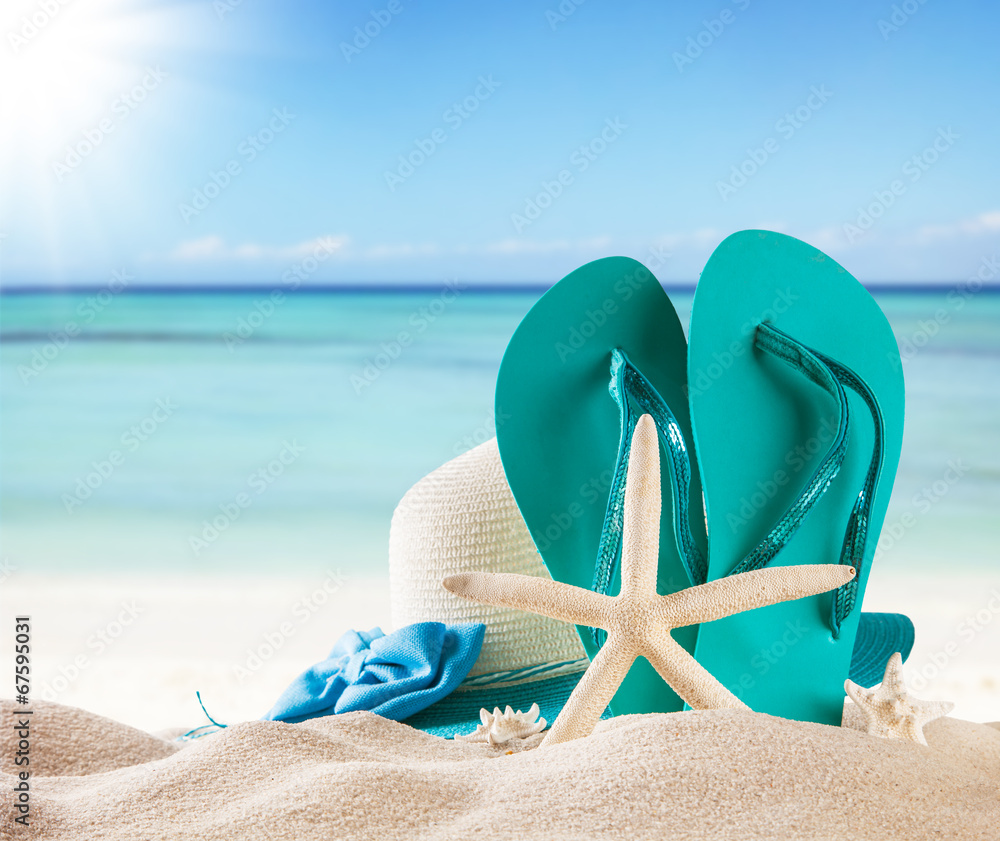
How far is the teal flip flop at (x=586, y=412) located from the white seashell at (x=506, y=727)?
0.09 metres

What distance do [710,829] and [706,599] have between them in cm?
25

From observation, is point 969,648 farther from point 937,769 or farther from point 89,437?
point 89,437

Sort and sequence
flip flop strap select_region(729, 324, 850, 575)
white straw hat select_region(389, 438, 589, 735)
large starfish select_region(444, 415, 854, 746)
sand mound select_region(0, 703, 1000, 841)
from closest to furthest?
sand mound select_region(0, 703, 1000, 841) → large starfish select_region(444, 415, 854, 746) → flip flop strap select_region(729, 324, 850, 575) → white straw hat select_region(389, 438, 589, 735)

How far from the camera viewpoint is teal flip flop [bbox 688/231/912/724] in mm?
930

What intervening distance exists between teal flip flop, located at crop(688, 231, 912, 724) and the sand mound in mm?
189

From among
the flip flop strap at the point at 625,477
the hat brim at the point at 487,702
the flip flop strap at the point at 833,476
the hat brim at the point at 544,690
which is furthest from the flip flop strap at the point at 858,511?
the hat brim at the point at 487,702

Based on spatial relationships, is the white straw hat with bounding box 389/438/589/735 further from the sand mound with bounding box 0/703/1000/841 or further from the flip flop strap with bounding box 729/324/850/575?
the sand mound with bounding box 0/703/1000/841

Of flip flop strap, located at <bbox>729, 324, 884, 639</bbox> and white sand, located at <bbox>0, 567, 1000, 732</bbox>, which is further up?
flip flop strap, located at <bbox>729, 324, 884, 639</bbox>

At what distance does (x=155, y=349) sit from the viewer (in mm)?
4723

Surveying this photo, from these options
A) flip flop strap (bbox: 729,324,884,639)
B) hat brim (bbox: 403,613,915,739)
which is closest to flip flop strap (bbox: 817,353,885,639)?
flip flop strap (bbox: 729,324,884,639)

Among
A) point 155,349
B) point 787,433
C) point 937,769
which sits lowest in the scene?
point 155,349

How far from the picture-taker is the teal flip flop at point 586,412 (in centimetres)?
101

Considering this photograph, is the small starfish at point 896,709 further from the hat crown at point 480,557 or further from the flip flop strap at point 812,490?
the hat crown at point 480,557

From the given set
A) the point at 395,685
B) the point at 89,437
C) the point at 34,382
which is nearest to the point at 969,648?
the point at 395,685
